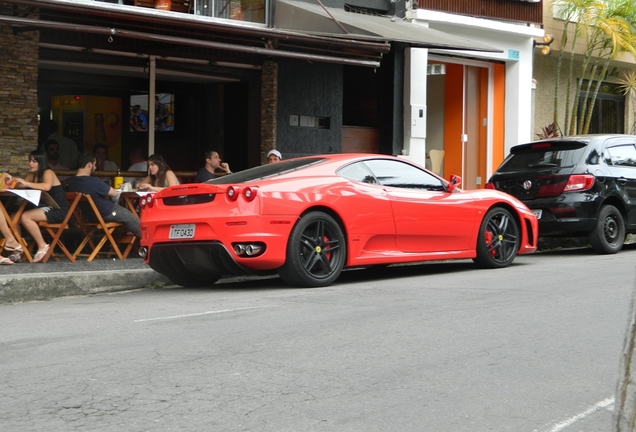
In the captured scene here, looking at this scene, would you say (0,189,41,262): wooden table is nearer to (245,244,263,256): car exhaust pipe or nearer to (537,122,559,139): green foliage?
(245,244,263,256): car exhaust pipe

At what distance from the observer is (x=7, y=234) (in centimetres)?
1222

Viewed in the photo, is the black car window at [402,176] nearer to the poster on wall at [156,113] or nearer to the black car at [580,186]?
the black car at [580,186]

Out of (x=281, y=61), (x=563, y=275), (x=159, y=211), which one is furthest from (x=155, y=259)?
(x=281, y=61)

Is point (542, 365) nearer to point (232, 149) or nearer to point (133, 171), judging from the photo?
point (133, 171)

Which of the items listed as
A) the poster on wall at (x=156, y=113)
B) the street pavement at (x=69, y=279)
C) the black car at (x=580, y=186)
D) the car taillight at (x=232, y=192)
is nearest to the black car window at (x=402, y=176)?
the car taillight at (x=232, y=192)

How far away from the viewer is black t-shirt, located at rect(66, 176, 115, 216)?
1301cm

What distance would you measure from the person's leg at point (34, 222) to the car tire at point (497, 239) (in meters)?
5.28

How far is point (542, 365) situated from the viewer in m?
6.22

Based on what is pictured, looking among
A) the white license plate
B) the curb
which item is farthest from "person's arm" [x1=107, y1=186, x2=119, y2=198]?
the white license plate

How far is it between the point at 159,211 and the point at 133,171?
20.3ft

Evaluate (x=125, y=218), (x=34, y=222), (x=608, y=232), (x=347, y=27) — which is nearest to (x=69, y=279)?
(x=34, y=222)

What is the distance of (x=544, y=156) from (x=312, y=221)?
224 inches

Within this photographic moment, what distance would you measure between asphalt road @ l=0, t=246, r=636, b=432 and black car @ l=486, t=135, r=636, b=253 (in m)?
4.26

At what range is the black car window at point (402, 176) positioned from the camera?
37.0 ft
